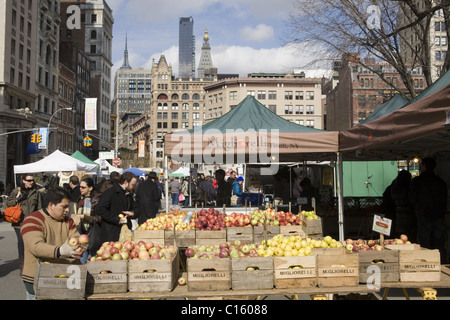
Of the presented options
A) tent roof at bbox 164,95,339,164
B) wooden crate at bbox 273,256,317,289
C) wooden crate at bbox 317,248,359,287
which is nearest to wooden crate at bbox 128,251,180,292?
wooden crate at bbox 273,256,317,289

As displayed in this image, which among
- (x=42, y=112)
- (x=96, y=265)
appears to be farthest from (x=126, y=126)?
(x=96, y=265)

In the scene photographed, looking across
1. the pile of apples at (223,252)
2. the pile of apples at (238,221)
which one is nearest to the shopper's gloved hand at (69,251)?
the pile of apples at (223,252)

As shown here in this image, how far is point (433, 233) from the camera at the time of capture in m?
7.19

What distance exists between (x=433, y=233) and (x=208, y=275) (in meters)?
4.67

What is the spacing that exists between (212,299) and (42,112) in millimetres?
55249

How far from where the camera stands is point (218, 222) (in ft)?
24.2

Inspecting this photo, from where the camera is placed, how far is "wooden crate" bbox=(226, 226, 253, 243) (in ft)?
23.5

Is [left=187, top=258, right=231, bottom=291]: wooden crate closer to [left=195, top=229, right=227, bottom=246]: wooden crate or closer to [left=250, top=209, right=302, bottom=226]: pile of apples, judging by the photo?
[left=195, top=229, right=227, bottom=246]: wooden crate

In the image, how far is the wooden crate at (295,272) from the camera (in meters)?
4.53

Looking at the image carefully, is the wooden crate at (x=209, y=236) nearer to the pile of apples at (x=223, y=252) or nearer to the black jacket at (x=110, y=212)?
the black jacket at (x=110, y=212)

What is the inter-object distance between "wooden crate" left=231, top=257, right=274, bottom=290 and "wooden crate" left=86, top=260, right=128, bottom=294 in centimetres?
118

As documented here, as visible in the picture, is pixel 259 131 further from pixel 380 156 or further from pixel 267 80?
pixel 267 80

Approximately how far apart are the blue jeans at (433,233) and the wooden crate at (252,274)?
158 inches

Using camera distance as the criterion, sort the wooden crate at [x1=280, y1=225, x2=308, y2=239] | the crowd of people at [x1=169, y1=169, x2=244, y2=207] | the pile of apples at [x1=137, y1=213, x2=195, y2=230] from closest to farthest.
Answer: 1. the pile of apples at [x1=137, y1=213, x2=195, y2=230]
2. the wooden crate at [x1=280, y1=225, x2=308, y2=239]
3. the crowd of people at [x1=169, y1=169, x2=244, y2=207]
